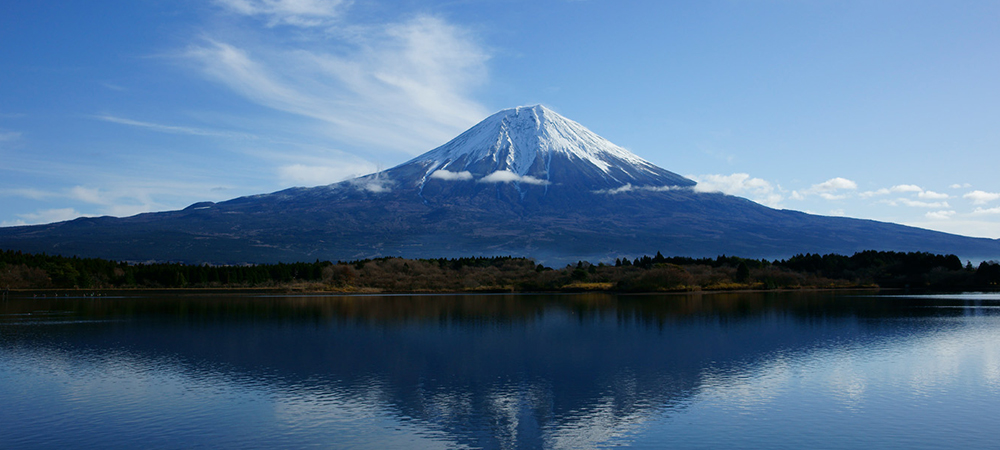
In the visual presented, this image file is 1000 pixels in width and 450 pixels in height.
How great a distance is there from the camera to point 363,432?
1338cm

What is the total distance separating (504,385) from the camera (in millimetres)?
18047

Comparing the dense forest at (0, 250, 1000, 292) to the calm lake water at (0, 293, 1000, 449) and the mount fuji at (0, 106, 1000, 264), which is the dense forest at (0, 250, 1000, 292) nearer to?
the calm lake water at (0, 293, 1000, 449)

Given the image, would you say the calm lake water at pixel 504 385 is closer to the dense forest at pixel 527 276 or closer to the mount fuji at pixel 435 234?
the dense forest at pixel 527 276

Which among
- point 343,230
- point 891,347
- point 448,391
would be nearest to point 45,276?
point 448,391

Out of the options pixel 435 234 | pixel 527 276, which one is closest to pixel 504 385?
pixel 527 276

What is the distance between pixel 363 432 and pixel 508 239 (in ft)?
514

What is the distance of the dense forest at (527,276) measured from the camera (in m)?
72.0

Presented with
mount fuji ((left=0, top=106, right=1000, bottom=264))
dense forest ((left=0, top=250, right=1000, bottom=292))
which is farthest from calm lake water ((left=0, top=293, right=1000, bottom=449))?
mount fuji ((left=0, top=106, right=1000, bottom=264))

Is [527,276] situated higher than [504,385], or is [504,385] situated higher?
[527,276]

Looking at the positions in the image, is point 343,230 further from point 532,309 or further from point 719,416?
point 719,416

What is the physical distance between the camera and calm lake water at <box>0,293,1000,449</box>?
13195mm

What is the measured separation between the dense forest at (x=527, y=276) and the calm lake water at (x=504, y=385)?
3980cm

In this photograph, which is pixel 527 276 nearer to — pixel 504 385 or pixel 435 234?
pixel 504 385

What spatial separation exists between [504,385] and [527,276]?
62.5 metres
